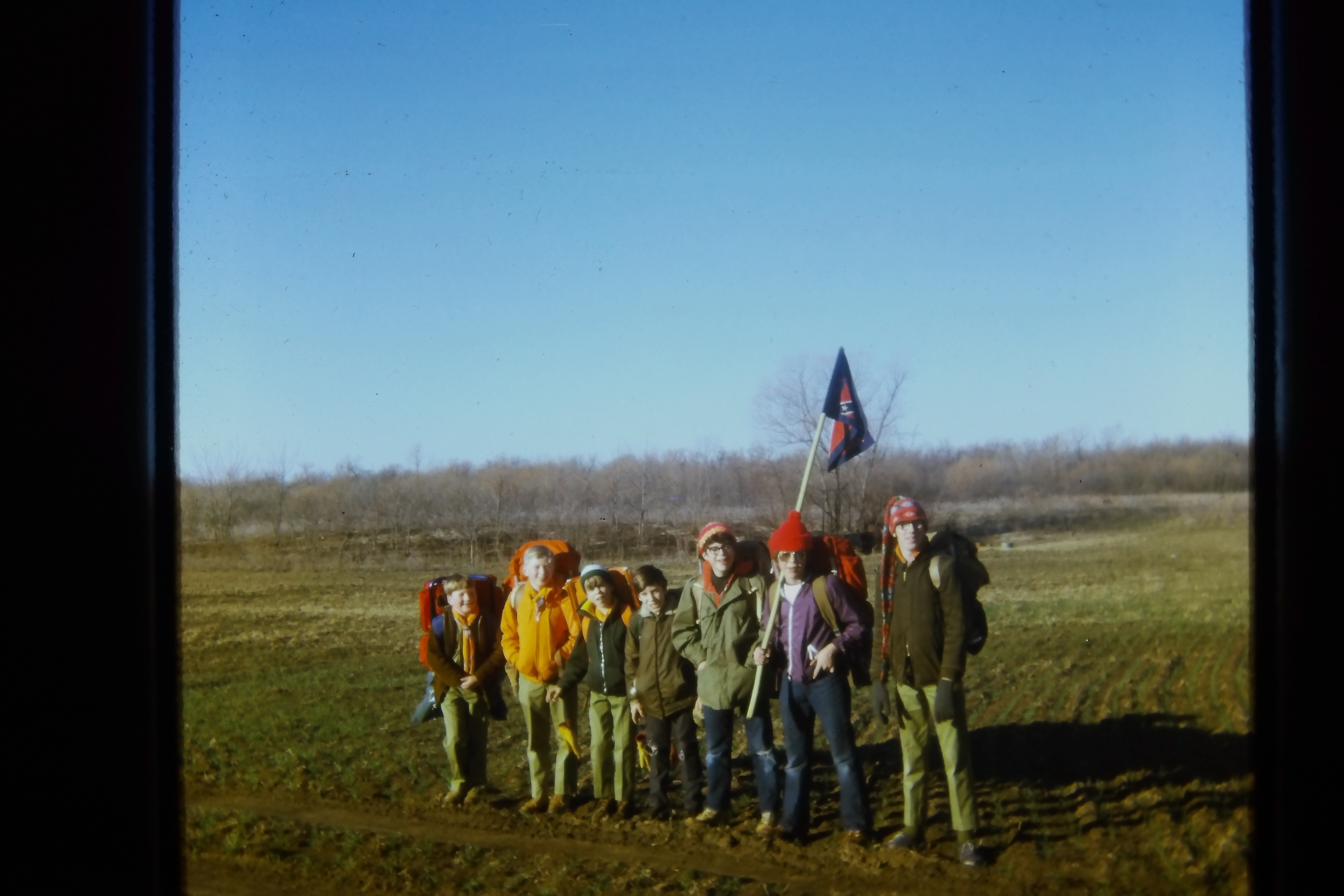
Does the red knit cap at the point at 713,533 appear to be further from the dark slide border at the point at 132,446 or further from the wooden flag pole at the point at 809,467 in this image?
the dark slide border at the point at 132,446

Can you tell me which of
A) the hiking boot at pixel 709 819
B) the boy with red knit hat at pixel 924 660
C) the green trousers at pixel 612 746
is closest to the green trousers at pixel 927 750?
the boy with red knit hat at pixel 924 660

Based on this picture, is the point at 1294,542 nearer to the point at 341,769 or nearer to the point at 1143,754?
the point at 1143,754

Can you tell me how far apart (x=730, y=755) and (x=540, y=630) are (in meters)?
1.21

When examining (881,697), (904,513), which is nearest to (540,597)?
(881,697)

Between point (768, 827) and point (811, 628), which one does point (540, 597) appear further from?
point (768, 827)

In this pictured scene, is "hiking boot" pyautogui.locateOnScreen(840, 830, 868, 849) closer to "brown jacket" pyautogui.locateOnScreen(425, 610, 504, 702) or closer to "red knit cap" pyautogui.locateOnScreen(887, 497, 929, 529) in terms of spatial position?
"red knit cap" pyautogui.locateOnScreen(887, 497, 929, 529)

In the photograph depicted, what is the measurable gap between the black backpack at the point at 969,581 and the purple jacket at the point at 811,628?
0.44 m

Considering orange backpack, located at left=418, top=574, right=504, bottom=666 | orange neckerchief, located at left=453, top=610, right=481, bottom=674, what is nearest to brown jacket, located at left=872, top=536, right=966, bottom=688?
orange backpack, located at left=418, top=574, right=504, bottom=666

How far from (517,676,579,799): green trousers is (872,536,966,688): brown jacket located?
1.86 m

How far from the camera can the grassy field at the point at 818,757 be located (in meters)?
5.02

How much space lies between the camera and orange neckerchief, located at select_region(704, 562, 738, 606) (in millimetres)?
5363

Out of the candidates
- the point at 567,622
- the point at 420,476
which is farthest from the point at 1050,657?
the point at 420,476

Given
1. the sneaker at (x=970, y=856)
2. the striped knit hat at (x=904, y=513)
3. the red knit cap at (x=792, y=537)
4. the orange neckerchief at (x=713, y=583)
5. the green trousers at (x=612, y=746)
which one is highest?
the striped knit hat at (x=904, y=513)

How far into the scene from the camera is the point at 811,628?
514 cm
